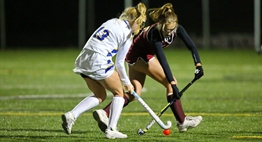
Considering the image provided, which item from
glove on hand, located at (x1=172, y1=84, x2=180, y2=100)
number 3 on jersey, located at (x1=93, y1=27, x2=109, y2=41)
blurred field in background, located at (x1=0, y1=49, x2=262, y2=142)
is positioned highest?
number 3 on jersey, located at (x1=93, y1=27, x2=109, y2=41)

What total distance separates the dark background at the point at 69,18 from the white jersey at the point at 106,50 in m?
33.2

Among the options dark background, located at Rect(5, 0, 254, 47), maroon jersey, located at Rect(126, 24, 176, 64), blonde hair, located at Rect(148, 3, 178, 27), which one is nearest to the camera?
blonde hair, located at Rect(148, 3, 178, 27)

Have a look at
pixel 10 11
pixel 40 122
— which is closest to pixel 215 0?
pixel 10 11

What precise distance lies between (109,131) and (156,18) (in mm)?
1499

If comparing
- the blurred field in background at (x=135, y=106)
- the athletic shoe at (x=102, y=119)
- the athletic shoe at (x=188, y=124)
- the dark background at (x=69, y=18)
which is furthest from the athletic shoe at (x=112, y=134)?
the dark background at (x=69, y=18)

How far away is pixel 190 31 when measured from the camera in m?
40.5

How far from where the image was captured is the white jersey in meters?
7.34

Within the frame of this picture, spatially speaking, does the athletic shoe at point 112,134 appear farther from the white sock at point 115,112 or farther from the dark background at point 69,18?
the dark background at point 69,18

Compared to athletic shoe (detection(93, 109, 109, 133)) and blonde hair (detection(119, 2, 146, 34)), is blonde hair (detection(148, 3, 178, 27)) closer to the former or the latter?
blonde hair (detection(119, 2, 146, 34))

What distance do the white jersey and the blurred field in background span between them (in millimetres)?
873

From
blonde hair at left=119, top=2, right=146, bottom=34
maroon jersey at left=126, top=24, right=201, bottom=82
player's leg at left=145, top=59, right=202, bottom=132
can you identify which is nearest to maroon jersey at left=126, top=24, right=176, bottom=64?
maroon jersey at left=126, top=24, right=201, bottom=82

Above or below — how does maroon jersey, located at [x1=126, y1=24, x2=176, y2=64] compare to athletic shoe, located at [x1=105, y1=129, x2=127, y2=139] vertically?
above

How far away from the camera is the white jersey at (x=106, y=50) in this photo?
7336 millimetres

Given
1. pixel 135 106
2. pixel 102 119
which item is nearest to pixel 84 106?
pixel 102 119
